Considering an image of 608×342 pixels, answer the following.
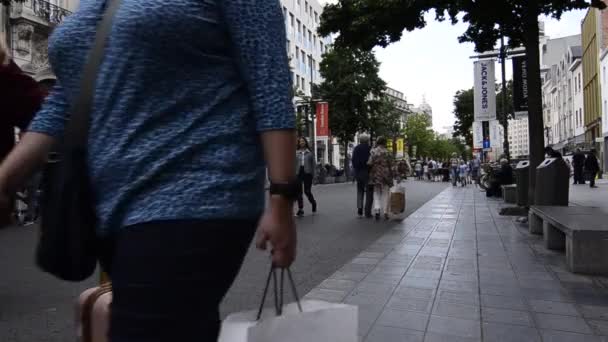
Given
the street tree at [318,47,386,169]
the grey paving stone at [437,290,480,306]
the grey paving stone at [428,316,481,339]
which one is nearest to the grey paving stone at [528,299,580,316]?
the grey paving stone at [437,290,480,306]

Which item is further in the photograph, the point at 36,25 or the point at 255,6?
the point at 36,25

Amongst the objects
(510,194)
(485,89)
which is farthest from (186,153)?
(485,89)

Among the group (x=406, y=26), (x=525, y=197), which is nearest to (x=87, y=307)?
(x=406, y=26)

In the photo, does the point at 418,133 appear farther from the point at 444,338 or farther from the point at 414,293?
the point at 444,338

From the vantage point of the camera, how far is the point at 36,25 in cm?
2083

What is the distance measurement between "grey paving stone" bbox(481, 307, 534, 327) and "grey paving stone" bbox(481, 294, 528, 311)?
10cm

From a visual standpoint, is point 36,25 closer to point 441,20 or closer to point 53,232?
point 441,20

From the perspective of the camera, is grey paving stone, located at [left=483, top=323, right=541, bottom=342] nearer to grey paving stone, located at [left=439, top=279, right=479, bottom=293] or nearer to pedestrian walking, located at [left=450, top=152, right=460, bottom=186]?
grey paving stone, located at [left=439, top=279, right=479, bottom=293]

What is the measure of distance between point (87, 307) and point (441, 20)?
10236mm

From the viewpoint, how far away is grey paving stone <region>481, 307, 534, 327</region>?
3646 millimetres

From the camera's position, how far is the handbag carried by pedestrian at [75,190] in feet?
4.14

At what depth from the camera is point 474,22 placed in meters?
10.2

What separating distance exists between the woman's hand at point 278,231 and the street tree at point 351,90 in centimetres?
4198

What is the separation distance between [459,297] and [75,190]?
3.73 meters
